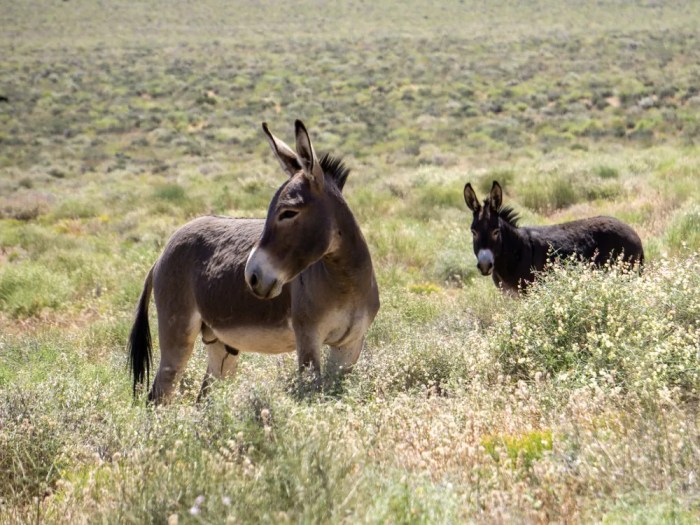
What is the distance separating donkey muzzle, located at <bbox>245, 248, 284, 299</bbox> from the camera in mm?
4238

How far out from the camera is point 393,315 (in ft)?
26.8

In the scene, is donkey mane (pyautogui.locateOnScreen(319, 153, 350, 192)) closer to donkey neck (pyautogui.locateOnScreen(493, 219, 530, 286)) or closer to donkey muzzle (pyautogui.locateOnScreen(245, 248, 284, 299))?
donkey muzzle (pyautogui.locateOnScreen(245, 248, 284, 299))

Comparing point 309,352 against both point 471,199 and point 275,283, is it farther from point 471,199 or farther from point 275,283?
point 471,199

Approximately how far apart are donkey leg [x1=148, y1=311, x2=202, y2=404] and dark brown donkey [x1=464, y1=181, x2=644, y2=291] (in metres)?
3.76

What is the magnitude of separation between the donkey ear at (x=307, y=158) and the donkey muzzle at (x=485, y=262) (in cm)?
359

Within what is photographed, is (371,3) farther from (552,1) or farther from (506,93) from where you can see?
(506,93)

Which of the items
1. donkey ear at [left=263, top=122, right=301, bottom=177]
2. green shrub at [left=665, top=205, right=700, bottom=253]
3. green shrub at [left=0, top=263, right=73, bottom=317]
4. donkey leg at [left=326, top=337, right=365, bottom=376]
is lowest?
green shrub at [left=0, top=263, right=73, bottom=317]

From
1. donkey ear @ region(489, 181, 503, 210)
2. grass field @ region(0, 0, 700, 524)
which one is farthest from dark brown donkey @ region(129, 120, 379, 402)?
donkey ear @ region(489, 181, 503, 210)

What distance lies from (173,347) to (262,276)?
195cm

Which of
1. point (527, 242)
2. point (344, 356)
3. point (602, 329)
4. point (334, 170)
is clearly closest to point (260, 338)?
point (344, 356)

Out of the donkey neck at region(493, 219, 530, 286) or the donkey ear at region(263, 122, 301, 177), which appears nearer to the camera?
the donkey ear at region(263, 122, 301, 177)

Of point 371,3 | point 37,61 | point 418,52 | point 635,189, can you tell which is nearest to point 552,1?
point 371,3

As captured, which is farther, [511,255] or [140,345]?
[511,255]

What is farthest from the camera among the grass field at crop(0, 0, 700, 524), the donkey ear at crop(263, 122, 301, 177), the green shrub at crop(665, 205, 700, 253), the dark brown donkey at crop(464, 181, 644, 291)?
the green shrub at crop(665, 205, 700, 253)
